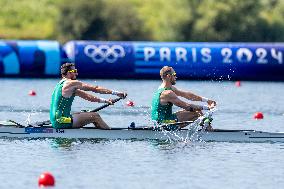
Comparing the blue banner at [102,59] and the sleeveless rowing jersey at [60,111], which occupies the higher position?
the blue banner at [102,59]

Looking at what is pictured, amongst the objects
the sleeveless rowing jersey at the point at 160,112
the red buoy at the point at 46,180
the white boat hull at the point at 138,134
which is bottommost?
the red buoy at the point at 46,180

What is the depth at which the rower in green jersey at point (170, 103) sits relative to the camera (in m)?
25.8

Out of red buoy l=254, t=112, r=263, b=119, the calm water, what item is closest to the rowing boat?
the calm water

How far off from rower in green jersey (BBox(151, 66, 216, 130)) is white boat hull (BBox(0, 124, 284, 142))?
1.70 feet

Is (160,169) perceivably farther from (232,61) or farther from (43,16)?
(43,16)

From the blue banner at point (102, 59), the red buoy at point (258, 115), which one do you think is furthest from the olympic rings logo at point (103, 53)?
the red buoy at point (258, 115)

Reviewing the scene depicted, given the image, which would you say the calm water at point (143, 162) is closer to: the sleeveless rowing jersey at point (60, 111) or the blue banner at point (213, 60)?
the sleeveless rowing jersey at point (60, 111)

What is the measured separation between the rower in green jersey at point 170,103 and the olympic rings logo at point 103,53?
26.3 m

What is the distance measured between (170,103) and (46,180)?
8.09 meters

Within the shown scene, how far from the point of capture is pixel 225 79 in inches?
2191

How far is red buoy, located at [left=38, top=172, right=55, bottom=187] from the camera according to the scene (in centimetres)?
1855

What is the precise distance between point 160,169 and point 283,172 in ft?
8.47

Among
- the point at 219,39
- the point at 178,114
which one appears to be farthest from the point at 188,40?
the point at 178,114

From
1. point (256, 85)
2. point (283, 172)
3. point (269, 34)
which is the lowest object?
point (283, 172)
